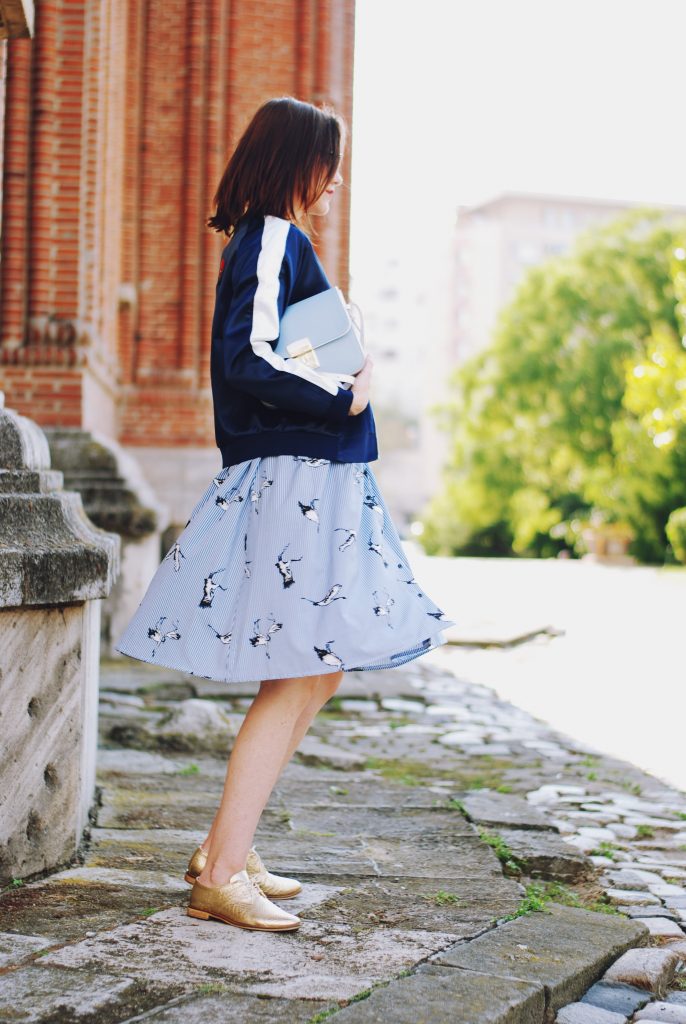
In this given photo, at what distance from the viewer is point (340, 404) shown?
3016 mm

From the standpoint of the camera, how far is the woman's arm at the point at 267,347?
117 inches

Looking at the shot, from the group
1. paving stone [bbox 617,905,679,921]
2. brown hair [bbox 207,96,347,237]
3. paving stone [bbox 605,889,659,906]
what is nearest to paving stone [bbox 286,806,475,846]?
paving stone [bbox 605,889,659,906]

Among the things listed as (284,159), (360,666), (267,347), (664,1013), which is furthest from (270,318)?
(664,1013)

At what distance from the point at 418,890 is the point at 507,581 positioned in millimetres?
19728

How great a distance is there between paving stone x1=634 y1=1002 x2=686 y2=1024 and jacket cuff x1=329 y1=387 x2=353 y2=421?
59.5 inches

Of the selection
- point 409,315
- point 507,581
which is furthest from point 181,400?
point 409,315

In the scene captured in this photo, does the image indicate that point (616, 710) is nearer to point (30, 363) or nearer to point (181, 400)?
point (30, 363)

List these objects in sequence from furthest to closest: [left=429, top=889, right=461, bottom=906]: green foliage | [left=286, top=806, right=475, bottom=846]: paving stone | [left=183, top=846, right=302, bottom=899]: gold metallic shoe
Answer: [left=286, top=806, right=475, bottom=846]: paving stone → [left=429, top=889, right=461, bottom=906]: green foliage → [left=183, top=846, right=302, bottom=899]: gold metallic shoe

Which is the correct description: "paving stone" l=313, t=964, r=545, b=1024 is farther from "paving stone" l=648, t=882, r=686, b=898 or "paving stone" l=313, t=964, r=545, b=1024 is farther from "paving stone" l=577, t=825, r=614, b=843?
"paving stone" l=577, t=825, r=614, b=843

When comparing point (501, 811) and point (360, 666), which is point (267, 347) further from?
point (501, 811)

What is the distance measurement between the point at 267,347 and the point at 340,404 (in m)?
0.22

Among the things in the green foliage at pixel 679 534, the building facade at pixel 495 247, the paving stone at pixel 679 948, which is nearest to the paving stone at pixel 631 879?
the paving stone at pixel 679 948

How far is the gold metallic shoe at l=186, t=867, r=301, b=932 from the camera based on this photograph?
2928 millimetres

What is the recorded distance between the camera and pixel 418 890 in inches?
135
